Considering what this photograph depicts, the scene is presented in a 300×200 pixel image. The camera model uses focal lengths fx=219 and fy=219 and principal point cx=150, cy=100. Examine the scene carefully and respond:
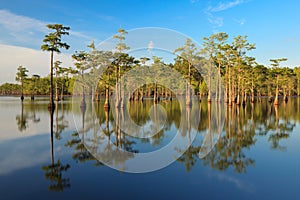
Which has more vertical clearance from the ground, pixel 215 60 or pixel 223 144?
pixel 215 60

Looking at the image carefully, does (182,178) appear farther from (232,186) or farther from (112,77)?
(112,77)

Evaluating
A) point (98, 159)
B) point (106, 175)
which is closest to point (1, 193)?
point (106, 175)

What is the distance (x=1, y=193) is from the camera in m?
5.04

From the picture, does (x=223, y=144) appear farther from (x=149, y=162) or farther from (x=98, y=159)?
(x=98, y=159)

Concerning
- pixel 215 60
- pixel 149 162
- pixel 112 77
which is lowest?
pixel 149 162

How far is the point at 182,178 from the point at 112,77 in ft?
87.0

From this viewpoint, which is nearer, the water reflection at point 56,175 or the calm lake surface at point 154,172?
the calm lake surface at point 154,172

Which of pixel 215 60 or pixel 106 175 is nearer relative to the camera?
pixel 106 175

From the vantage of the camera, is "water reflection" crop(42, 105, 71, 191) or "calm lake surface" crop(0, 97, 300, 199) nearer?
"calm lake surface" crop(0, 97, 300, 199)

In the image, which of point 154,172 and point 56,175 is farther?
point 154,172

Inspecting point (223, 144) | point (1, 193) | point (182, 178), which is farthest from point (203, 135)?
point (1, 193)

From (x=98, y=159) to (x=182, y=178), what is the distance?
10.7 ft

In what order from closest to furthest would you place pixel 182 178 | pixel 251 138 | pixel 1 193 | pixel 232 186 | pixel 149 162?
1. pixel 1 193
2. pixel 232 186
3. pixel 182 178
4. pixel 149 162
5. pixel 251 138

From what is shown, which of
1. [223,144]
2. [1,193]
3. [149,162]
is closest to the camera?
[1,193]
